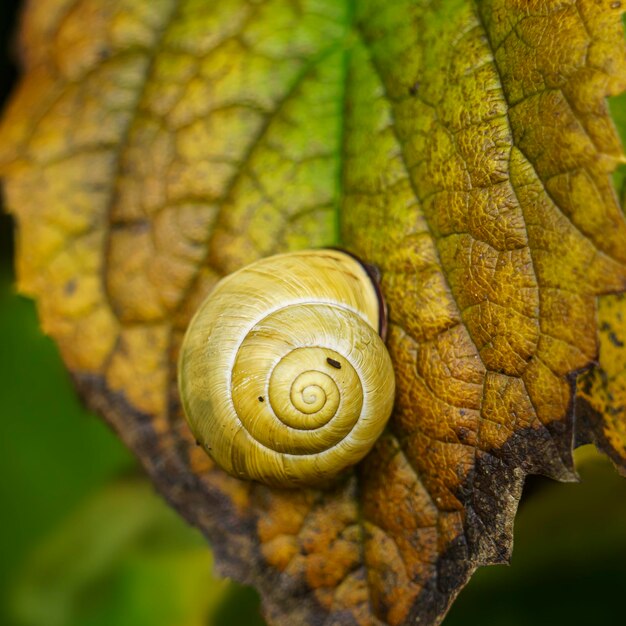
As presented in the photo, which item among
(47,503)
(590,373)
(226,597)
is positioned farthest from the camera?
(47,503)

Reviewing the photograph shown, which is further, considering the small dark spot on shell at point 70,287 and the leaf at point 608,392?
the small dark spot on shell at point 70,287

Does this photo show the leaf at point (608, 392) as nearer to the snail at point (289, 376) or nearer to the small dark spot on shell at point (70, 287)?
the snail at point (289, 376)

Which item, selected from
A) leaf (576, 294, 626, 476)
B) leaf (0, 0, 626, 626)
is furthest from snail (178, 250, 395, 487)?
leaf (576, 294, 626, 476)

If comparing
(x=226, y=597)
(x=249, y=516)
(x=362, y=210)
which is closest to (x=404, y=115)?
(x=362, y=210)

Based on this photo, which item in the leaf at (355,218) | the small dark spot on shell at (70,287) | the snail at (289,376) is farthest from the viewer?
the small dark spot on shell at (70,287)

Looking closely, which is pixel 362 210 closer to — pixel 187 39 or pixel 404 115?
pixel 404 115

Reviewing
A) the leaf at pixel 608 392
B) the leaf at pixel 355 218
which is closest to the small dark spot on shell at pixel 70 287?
the leaf at pixel 355 218

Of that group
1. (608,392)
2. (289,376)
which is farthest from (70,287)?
(608,392)
